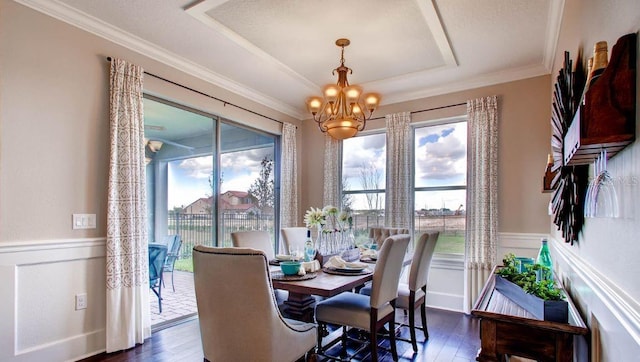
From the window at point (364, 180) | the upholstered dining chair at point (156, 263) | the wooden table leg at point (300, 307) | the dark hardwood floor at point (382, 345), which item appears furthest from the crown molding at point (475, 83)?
the upholstered dining chair at point (156, 263)

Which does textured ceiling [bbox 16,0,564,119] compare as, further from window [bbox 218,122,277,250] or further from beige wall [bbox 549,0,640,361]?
beige wall [bbox 549,0,640,361]

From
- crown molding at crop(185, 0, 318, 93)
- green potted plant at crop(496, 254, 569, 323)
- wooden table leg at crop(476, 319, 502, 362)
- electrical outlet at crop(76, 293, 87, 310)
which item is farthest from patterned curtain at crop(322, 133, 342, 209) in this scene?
wooden table leg at crop(476, 319, 502, 362)

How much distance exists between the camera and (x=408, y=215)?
458 cm

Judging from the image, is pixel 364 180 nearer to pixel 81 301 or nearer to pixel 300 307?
pixel 300 307

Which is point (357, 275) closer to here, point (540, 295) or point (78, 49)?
point (540, 295)

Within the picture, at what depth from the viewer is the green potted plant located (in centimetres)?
142

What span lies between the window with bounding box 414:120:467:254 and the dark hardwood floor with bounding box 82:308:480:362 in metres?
1.14

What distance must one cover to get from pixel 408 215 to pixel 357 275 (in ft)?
7.19

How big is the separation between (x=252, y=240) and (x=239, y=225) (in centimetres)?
132

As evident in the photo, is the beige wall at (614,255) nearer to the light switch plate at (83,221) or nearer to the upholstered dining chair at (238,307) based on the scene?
the upholstered dining chair at (238,307)

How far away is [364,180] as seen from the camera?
5.15 m

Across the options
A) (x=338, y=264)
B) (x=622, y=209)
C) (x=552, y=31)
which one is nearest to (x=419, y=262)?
(x=338, y=264)

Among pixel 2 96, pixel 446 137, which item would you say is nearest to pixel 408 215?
pixel 446 137

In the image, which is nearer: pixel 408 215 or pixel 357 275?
pixel 357 275
